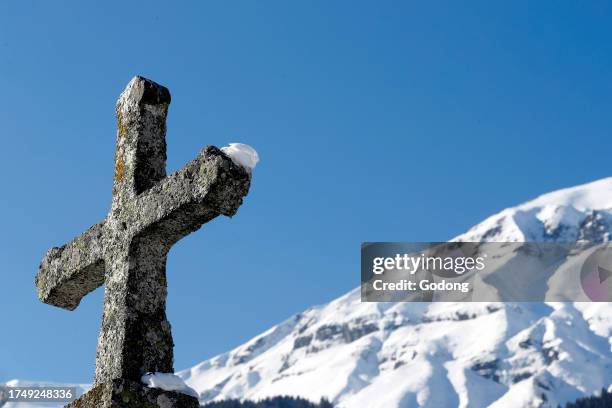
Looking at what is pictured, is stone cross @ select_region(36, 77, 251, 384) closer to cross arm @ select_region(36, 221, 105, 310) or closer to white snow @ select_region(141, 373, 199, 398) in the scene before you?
cross arm @ select_region(36, 221, 105, 310)

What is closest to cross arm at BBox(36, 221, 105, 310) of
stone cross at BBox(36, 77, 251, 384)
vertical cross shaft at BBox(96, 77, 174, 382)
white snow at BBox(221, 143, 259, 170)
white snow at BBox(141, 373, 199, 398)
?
stone cross at BBox(36, 77, 251, 384)

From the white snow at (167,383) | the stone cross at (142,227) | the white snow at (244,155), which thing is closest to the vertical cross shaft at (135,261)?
the stone cross at (142,227)

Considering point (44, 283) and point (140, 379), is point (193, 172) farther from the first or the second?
point (44, 283)

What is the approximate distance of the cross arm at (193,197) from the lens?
599 cm

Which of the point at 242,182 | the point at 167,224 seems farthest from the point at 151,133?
the point at 242,182

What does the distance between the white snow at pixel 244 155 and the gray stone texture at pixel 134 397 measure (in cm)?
147

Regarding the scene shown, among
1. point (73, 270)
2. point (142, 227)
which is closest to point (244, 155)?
point (142, 227)

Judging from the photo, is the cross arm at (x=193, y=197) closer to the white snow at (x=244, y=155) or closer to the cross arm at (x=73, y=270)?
the white snow at (x=244, y=155)

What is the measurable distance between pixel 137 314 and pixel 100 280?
1244mm

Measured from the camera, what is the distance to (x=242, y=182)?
19.7ft

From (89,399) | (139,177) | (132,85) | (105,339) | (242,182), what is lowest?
(89,399)

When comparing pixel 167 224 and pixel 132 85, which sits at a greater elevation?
pixel 132 85

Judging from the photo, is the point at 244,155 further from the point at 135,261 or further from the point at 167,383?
the point at 167,383

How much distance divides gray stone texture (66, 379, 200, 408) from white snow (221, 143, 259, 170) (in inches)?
58.0
